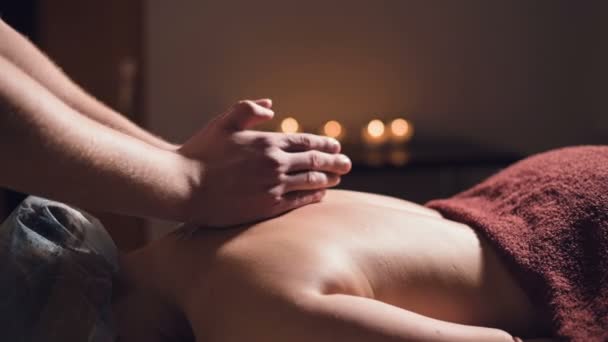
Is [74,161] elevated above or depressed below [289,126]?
above

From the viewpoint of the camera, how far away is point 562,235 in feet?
2.53

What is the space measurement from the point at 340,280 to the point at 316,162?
265 millimetres

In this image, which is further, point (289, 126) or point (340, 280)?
point (289, 126)

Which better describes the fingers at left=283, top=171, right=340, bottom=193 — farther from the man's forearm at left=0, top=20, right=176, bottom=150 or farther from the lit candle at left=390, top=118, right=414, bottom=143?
the lit candle at left=390, top=118, right=414, bottom=143

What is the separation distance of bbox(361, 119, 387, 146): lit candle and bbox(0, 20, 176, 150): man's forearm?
1779 millimetres

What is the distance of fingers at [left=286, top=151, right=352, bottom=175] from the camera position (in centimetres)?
90

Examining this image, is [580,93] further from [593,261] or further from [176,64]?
[593,261]

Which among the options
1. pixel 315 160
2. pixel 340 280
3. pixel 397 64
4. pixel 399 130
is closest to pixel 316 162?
pixel 315 160

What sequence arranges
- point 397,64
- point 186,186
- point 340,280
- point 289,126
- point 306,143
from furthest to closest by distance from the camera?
point 397,64
point 289,126
point 306,143
point 186,186
point 340,280

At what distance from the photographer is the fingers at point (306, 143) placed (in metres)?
0.91

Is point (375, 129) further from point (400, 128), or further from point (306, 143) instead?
point (306, 143)

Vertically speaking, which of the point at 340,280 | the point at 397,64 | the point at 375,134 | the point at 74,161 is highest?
the point at 74,161

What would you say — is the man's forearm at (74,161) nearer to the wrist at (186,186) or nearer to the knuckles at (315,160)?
the wrist at (186,186)

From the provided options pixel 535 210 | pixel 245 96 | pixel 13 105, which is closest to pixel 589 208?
pixel 535 210
